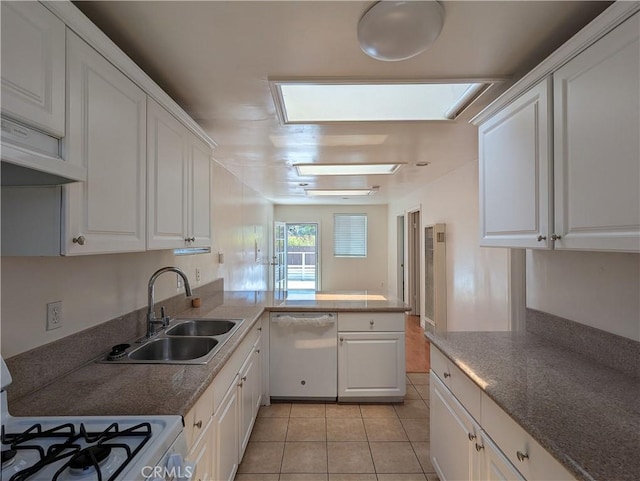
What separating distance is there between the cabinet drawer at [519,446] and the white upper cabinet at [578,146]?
676 mm

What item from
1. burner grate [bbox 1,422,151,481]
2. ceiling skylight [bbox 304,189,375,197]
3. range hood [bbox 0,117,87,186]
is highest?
ceiling skylight [bbox 304,189,375,197]

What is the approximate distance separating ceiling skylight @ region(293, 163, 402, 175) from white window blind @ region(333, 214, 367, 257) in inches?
144

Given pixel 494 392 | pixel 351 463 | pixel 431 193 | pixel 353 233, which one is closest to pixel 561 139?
pixel 494 392

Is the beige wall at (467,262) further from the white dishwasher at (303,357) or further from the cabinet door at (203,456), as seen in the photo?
the cabinet door at (203,456)

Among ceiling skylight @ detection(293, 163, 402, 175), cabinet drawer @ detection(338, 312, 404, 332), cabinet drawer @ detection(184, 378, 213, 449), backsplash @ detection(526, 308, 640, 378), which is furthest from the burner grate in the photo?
ceiling skylight @ detection(293, 163, 402, 175)

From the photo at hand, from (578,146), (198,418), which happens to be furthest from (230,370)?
(578,146)

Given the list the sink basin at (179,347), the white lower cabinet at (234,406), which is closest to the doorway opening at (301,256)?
the white lower cabinet at (234,406)

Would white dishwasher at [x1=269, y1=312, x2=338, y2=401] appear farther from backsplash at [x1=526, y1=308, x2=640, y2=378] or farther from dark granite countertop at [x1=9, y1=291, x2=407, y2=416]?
backsplash at [x1=526, y1=308, x2=640, y2=378]

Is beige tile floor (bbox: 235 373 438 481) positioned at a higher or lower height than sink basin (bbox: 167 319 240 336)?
lower

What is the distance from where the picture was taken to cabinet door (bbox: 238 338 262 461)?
2.01m

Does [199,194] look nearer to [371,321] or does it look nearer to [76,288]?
[76,288]

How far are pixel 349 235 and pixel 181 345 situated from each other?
5876mm

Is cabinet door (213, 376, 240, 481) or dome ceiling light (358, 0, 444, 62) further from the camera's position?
cabinet door (213, 376, 240, 481)

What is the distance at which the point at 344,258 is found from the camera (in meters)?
7.57
